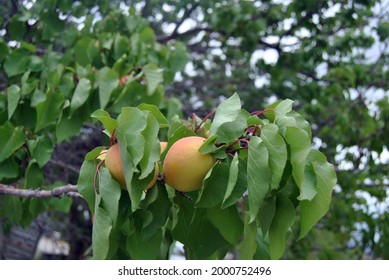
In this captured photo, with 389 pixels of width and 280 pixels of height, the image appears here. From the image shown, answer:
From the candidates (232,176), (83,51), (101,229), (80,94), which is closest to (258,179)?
(232,176)

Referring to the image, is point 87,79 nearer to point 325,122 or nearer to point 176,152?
point 176,152

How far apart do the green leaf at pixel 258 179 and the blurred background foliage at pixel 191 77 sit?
0.93 m

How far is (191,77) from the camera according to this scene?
160 inches

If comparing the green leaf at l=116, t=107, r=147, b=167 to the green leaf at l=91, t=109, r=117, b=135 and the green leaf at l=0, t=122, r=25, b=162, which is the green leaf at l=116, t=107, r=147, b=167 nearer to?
the green leaf at l=91, t=109, r=117, b=135

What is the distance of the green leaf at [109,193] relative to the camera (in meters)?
0.87

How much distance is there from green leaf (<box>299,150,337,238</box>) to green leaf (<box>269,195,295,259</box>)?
27 mm

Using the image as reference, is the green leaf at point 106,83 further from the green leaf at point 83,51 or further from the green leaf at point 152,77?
the green leaf at point 83,51

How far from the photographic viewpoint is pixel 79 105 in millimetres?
1628

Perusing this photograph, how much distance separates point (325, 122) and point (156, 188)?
2620 millimetres

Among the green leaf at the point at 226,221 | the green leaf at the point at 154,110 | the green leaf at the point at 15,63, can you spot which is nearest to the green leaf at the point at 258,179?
the green leaf at the point at 226,221

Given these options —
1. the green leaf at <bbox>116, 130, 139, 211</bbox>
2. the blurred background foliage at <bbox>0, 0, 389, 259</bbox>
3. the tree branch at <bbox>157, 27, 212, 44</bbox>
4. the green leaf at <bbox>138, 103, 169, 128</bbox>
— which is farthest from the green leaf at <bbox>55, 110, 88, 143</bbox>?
the tree branch at <bbox>157, 27, 212, 44</bbox>

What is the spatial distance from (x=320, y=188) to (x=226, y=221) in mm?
169

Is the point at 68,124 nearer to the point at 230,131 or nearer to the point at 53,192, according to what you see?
the point at 53,192
